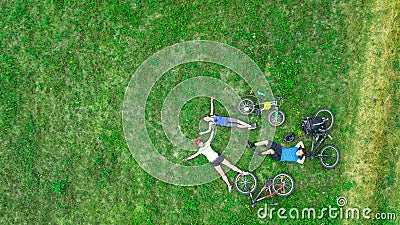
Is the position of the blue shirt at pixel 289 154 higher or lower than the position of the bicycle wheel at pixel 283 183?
higher

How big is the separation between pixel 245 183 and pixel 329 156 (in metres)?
3.45

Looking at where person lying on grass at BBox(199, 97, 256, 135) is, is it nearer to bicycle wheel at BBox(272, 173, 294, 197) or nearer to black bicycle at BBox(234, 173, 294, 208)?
black bicycle at BBox(234, 173, 294, 208)

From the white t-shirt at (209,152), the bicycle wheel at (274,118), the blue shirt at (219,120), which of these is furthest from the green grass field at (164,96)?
the white t-shirt at (209,152)

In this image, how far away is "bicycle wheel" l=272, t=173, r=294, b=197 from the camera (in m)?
12.7

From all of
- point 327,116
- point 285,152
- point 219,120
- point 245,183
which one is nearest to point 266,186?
point 245,183

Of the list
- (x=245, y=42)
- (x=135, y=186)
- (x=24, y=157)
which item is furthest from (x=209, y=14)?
(x=24, y=157)

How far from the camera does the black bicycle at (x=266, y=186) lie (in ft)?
41.5

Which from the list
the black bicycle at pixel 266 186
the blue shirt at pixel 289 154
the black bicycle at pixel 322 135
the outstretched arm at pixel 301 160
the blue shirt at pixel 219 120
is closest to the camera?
the black bicycle at pixel 322 135

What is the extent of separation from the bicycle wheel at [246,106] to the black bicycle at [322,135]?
2100mm

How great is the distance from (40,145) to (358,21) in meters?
13.9

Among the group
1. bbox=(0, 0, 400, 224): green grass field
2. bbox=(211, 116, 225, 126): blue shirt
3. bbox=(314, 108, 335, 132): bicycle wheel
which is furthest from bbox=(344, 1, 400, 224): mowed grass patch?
bbox=(211, 116, 225, 126): blue shirt

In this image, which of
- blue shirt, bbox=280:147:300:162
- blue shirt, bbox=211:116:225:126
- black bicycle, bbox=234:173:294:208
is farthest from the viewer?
blue shirt, bbox=211:116:225:126

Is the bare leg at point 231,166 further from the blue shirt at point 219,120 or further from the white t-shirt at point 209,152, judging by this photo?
the blue shirt at point 219,120

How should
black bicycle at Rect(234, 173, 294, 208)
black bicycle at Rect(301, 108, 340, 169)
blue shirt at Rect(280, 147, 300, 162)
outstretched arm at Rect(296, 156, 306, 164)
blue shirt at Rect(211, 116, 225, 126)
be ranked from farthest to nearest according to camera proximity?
1. blue shirt at Rect(211, 116, 225, 126)
2. black bicycle at Rect(234, 173, 294, 208)
3. blue shirt at Rect(280, 147, 300, 162)
4. outstretched arm at Rect(296, 156, 306, 164)
5. black bicycle at Rect(301, 108, 340, 169)
